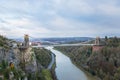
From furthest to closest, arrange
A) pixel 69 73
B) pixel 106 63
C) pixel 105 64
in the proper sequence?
pixel 69 73 < pixel 106 63 < pixel 105 64

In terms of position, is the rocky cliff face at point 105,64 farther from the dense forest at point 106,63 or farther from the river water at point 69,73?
the river water at point 69,73

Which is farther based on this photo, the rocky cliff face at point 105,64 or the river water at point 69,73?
the river water at point 69,73

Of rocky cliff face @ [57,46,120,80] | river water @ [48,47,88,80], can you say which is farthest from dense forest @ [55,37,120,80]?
river water @ [48,47,88,80]

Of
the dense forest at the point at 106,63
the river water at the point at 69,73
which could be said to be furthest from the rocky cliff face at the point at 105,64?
the river water at the point at 69,73

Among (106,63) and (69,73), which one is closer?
(106,63)

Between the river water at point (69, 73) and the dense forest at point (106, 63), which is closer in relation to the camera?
the dense forest at point (106, 63)

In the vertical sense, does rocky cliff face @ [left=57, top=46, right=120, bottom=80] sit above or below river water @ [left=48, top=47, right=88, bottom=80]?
above

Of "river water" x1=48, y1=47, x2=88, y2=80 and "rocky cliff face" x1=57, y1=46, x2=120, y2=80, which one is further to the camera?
"river water" x1=48, y1=47, x2=88, y2=80

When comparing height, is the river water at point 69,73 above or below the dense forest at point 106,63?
below

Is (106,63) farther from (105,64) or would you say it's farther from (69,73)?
(69,73)

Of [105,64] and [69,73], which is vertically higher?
[105,64]

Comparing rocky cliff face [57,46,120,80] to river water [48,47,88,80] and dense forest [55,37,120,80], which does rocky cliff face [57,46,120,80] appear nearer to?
dense forest [55,37,120,80]

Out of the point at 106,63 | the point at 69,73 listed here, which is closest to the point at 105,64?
the point at 106,63
